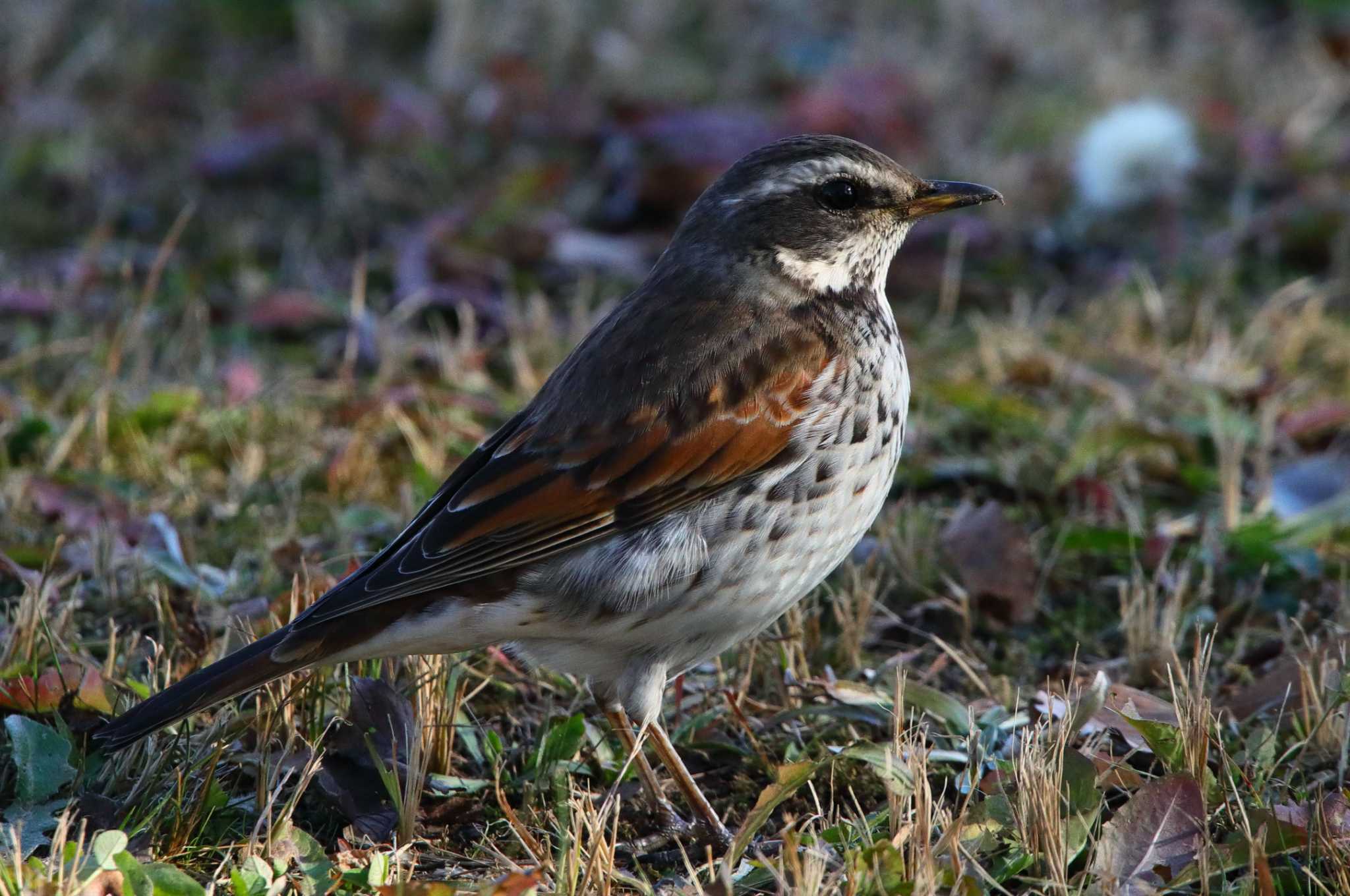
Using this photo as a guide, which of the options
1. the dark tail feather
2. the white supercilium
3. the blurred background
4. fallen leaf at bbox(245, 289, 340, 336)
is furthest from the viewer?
the white supercilium

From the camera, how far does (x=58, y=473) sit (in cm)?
572

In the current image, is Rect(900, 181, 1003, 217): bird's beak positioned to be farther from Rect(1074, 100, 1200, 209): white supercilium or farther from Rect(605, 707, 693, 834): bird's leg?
Rect(1074, 100, 1200, 209): white supercilium

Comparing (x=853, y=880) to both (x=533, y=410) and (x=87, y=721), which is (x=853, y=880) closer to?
(x=533, y=410)

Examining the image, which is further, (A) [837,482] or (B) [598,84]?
(B) [598,84]

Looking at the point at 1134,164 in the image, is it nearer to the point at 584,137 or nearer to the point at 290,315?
the point at 584,137

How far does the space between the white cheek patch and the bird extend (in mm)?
202

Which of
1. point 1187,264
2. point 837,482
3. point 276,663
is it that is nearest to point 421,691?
point 276,663

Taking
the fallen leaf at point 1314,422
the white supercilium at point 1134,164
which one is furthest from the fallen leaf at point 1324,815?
the white supercilium at point 1134,164

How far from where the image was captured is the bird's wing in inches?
163

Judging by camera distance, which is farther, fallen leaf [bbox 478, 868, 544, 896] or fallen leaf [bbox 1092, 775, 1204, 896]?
fallen leaf [bbox 1092, 775, 1204, 896]

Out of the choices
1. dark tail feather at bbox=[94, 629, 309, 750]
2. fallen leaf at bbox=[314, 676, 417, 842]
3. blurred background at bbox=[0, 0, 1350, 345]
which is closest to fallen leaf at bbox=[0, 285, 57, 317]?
blurred background at bbox=[0, 0, 1350, 345]

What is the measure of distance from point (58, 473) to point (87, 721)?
1756 millimetres

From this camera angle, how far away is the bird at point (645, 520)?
4.08 metres

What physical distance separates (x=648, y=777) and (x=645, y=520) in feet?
2.21
